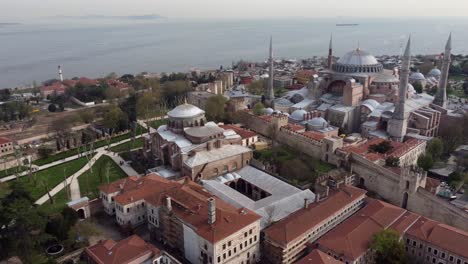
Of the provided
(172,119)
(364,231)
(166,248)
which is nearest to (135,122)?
(172,119)

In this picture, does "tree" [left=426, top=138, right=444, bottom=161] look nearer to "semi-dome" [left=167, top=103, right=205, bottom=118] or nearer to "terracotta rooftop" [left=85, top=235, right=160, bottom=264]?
"semi-dome" [left=167, top=103, right=205, bottom=118]

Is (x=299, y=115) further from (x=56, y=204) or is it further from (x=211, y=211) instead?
(x=56, y=204)

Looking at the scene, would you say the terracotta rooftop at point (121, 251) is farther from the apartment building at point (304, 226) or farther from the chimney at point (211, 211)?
the apartment building at point (304, 226)

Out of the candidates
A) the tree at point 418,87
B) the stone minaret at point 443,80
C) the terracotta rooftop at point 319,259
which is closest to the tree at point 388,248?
the terracotta rooftop at point 319,259

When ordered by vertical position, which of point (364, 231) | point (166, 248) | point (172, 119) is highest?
point (172, 119)

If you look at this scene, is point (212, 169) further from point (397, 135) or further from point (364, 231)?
point (397, 135)
